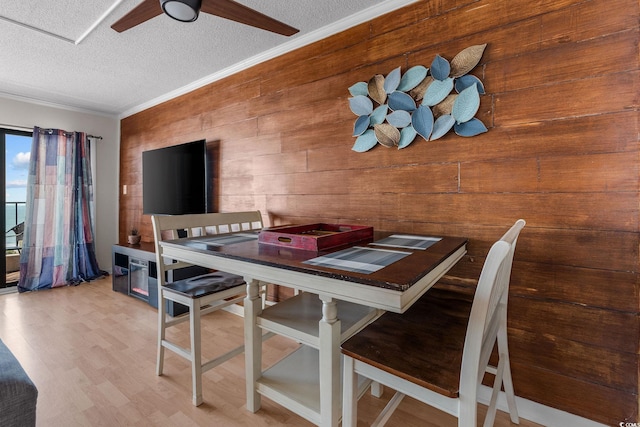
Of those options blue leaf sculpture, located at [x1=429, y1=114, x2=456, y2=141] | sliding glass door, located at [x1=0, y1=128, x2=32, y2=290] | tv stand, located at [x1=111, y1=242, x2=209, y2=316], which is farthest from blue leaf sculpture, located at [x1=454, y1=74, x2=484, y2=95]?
sliding glass door, located at [x1=0, y1=128, x2=32, y2=290]

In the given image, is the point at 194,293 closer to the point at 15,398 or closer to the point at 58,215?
the point at 15,398

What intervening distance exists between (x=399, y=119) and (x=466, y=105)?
354 millimetres

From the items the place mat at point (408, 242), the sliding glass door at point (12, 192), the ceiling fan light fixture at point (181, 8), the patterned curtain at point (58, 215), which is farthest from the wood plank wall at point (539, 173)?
the sliding glass door at point (12, 192)

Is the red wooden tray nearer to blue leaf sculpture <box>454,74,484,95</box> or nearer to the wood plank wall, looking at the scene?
the wood plank wall

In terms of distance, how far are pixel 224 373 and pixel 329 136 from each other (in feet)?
5.38

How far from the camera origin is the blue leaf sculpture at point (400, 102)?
1.74 meters

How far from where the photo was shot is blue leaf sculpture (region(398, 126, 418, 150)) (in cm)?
176

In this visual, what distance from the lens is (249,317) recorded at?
137 cm

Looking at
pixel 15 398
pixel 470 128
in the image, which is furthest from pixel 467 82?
pixel 15 398

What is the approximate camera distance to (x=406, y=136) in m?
1.78

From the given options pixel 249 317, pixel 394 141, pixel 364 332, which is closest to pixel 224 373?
pixel 249 317

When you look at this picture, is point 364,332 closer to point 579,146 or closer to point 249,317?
point 249,317

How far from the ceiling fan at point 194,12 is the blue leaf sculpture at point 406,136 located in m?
0.83

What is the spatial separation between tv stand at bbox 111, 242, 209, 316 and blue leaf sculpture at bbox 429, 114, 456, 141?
224 cm
